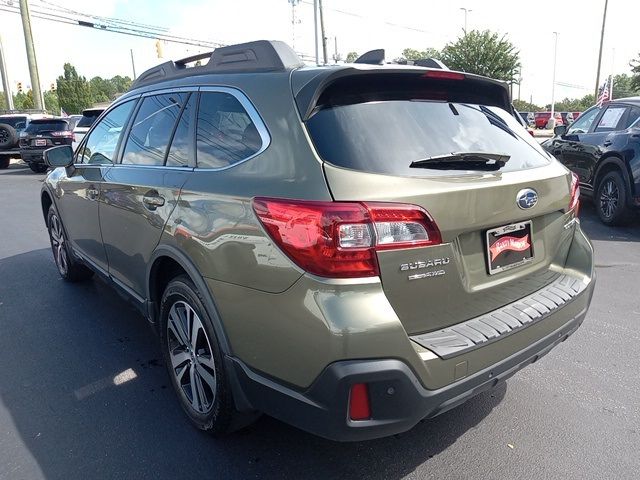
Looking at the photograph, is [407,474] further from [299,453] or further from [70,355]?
[70,355]

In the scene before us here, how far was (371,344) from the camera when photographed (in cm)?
181

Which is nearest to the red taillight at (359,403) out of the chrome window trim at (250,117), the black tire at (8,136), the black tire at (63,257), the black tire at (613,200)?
the chrome window trim at (250,117)

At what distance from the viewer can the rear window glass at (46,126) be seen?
16.1 meters

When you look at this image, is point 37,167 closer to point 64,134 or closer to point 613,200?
point 64,134

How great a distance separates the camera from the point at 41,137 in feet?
52.3

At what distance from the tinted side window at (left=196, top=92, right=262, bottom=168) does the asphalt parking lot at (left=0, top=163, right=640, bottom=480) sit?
1420 millimetres

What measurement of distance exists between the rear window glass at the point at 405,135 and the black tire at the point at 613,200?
16.8 ft

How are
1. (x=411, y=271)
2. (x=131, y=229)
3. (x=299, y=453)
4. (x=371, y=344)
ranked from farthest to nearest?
→ (x=131, y=229), (x=299, y=453), (x=411, y=271), (x=371, y=344)

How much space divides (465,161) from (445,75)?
492mm

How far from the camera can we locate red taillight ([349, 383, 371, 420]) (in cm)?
182

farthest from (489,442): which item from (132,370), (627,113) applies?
(627,113)

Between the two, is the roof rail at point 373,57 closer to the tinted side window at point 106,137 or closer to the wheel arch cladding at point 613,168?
the tinted side window at point 106,137

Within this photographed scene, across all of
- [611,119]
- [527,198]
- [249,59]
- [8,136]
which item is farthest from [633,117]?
[8,136]

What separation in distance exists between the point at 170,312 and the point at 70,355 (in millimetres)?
1256
